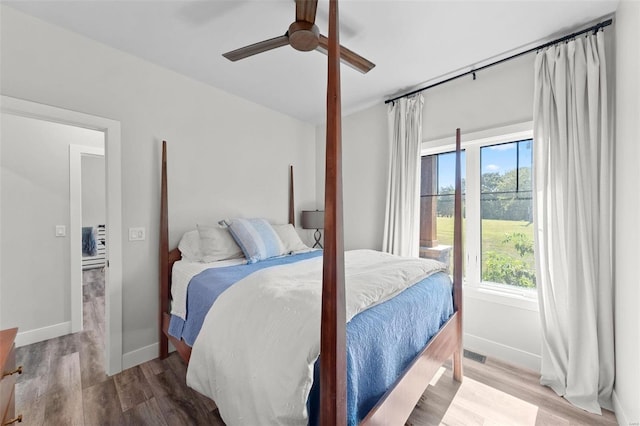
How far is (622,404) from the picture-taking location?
1581mm

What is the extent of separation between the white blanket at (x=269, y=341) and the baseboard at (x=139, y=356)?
1.22m

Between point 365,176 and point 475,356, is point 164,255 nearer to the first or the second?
point 365,176

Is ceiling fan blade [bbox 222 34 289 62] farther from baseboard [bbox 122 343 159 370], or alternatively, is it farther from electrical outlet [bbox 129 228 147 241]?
baseboard [bbox 122 343 159 370]

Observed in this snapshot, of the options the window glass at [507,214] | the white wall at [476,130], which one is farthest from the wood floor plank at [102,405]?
the window glass at [507,214]

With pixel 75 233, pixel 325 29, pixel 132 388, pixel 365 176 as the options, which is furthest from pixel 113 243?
pixel 365 176

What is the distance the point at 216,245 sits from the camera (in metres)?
2.37

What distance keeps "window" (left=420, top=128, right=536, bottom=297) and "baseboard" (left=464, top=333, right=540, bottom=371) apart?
48cm

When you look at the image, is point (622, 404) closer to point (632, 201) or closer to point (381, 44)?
point (632, 201)

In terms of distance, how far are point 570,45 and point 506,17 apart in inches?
22.3

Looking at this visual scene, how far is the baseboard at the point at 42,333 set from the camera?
250 centimetres

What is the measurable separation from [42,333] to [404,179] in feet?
13.2

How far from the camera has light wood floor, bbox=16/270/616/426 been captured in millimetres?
1631

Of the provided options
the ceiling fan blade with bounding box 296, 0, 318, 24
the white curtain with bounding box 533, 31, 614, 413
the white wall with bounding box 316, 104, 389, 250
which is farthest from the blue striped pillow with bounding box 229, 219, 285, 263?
the white curtain with bounding box 533, 31, 614, 413

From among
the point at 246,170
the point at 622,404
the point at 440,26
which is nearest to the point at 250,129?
the point at 246,170
